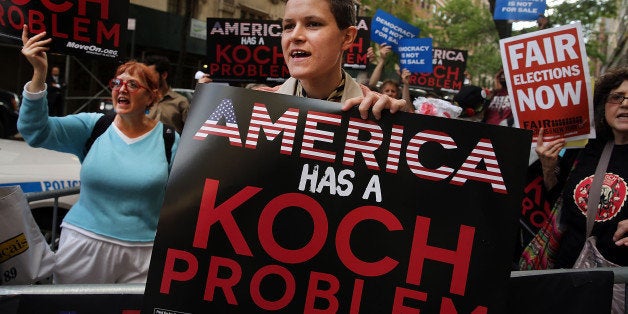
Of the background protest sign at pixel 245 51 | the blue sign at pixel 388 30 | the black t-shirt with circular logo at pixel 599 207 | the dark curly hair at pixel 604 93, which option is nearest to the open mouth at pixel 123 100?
the black t-shirt with circular logo at pixel 599 207

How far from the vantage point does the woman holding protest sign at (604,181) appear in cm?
273

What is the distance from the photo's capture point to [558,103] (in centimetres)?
328

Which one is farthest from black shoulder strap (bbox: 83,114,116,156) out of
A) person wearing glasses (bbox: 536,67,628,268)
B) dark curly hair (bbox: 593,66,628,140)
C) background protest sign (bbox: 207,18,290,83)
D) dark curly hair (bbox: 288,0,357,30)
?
background protest sign (bbox: 207,18,290,83)

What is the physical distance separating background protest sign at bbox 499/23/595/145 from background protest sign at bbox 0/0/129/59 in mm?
2537

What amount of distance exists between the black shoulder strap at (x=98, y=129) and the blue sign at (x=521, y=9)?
700 centimetres

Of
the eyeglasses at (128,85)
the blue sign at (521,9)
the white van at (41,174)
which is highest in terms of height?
the blue sign at (521,9)

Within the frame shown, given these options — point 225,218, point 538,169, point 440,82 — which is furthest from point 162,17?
point 225,218

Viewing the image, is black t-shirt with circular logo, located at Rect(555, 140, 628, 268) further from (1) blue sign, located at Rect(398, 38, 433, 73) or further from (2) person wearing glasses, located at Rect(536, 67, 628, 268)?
(1) blue sign, located at Rect(398, 38, 433, 73)

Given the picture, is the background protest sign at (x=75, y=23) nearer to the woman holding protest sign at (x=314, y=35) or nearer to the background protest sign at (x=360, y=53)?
the woman holding protest sign at (x=314, y=35)

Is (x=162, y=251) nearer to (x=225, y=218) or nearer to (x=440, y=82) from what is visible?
(x=225, y=218)

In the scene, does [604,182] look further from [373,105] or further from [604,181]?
[373,105]

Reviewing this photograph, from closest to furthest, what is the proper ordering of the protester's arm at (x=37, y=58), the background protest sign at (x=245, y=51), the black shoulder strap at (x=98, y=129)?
the protester's arm at (x=37, y=58), the black shoulder strap at (x=98, y=129), the background protest sign at (x=245, y=51)

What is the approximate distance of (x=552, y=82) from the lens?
330cm

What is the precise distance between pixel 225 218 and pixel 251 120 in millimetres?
341
